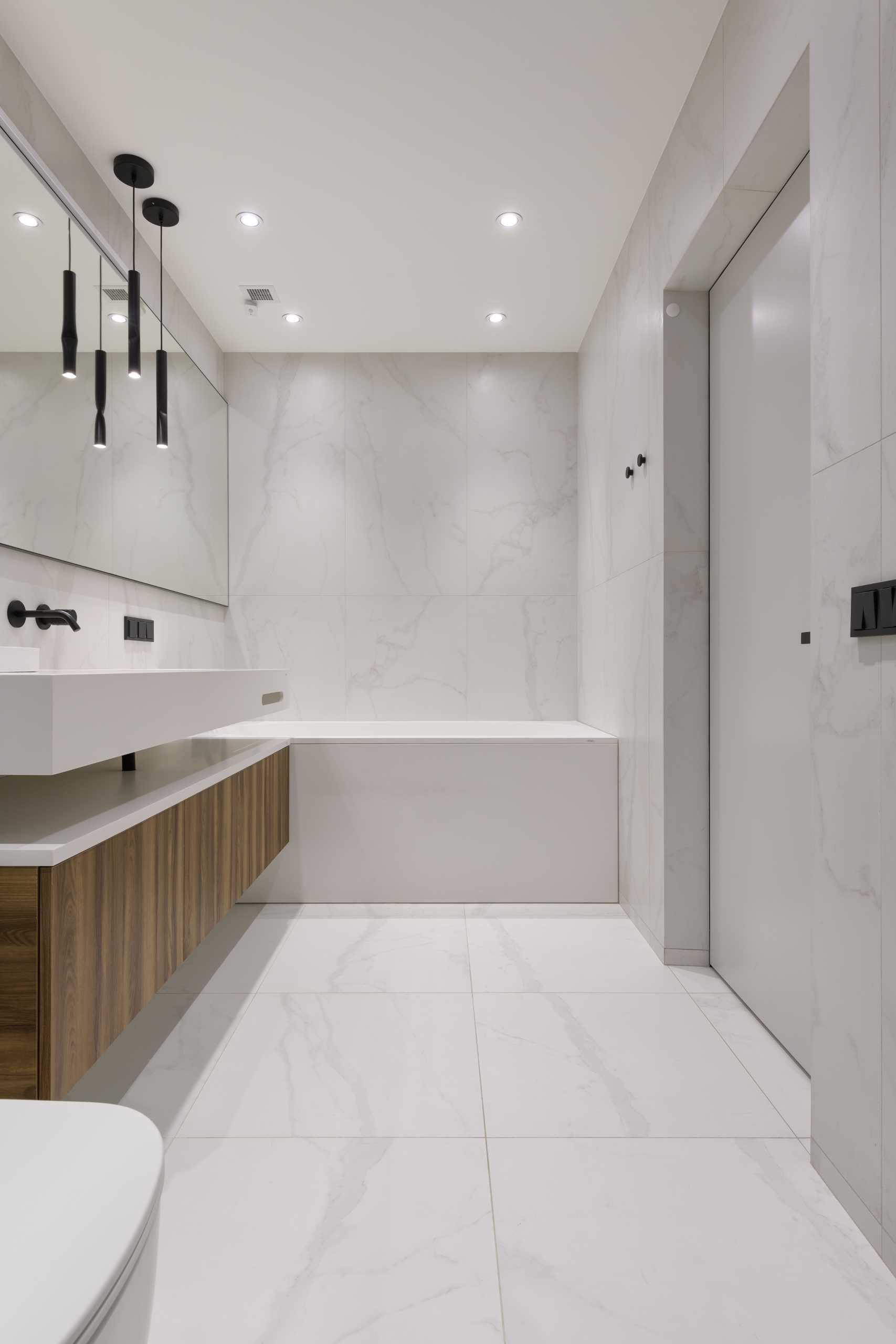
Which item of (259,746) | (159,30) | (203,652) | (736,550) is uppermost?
(159,30)

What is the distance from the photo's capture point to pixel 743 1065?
4.80ft

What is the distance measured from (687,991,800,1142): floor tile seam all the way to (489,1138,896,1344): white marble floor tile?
5 cm

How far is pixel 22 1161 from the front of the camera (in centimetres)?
53

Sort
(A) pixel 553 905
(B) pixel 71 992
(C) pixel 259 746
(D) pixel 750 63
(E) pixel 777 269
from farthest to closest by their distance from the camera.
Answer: (A) pixel 553 905
(C) pixel 259 746
(E) pixel 777 269
(D) pixel 750 63
(B) pixel 71 992

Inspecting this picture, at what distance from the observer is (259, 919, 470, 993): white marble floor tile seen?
6.01 ft

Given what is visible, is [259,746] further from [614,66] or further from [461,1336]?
[614,66]

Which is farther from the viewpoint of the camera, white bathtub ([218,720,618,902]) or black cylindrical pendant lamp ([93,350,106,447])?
white bathtub ([218,720,618,902])

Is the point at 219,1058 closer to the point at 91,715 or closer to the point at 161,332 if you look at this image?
the point at 91,715

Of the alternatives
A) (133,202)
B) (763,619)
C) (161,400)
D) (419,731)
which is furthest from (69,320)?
(763,619)

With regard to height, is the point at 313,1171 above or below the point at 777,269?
below

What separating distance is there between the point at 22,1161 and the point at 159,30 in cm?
212

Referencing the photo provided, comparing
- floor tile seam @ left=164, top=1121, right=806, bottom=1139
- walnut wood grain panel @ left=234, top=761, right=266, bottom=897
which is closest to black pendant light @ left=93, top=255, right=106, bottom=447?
walnut wood grain panel @ left=234, top=761, right=266, bottom=897

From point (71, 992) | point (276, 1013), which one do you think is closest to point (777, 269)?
point (71, 992)

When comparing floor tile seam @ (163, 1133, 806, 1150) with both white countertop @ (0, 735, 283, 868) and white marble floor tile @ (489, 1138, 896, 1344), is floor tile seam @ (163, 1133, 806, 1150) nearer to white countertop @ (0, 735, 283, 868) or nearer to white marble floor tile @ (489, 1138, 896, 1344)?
white marble floor tile @ (489, 1138, 896, 1344)
